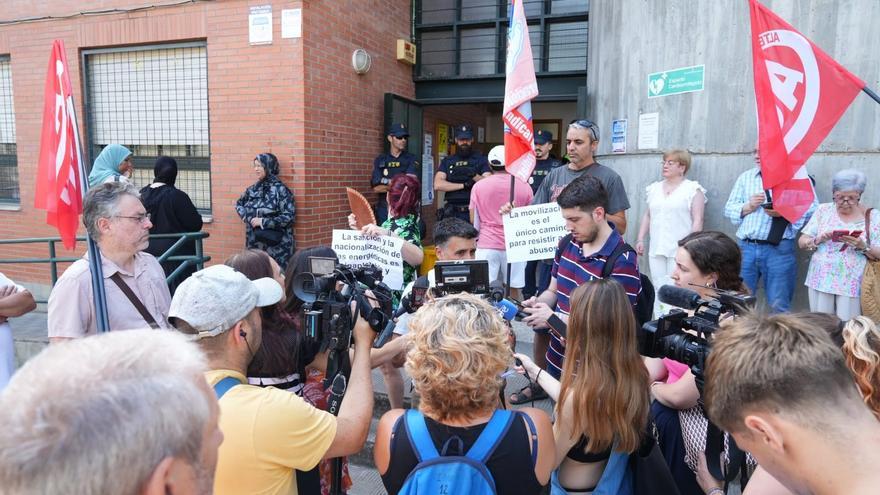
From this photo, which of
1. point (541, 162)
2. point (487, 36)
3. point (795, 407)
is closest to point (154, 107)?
point (487, 36)

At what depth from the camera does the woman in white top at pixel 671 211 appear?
5.44m

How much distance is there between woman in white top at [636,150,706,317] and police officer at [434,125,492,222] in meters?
2.03

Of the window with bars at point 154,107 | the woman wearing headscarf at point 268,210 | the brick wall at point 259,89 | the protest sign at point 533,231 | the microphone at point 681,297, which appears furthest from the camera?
the window with bars at point 154,107

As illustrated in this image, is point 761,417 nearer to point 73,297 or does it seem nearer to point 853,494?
point 853,494

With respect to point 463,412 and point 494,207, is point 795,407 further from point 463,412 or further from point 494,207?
point 494,207

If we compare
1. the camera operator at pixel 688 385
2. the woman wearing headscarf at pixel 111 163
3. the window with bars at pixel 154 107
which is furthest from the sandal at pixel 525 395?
the window with bars at pixel 154 107

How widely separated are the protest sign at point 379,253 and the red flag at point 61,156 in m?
1.76

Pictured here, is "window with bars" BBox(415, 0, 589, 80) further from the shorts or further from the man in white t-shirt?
the man in white t-shirt

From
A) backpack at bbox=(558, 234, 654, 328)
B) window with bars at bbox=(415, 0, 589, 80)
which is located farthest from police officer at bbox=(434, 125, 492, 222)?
backpack at bbox=(558, 234, 654, 328)

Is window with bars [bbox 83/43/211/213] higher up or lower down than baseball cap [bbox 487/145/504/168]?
higher up

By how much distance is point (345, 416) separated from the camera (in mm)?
1969

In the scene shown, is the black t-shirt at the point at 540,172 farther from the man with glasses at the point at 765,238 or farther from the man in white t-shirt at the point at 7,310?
the man in white t-shirt at the point at 7,310

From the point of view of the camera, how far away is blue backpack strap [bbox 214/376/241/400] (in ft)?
5.97

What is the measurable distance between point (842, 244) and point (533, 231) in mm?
2544
